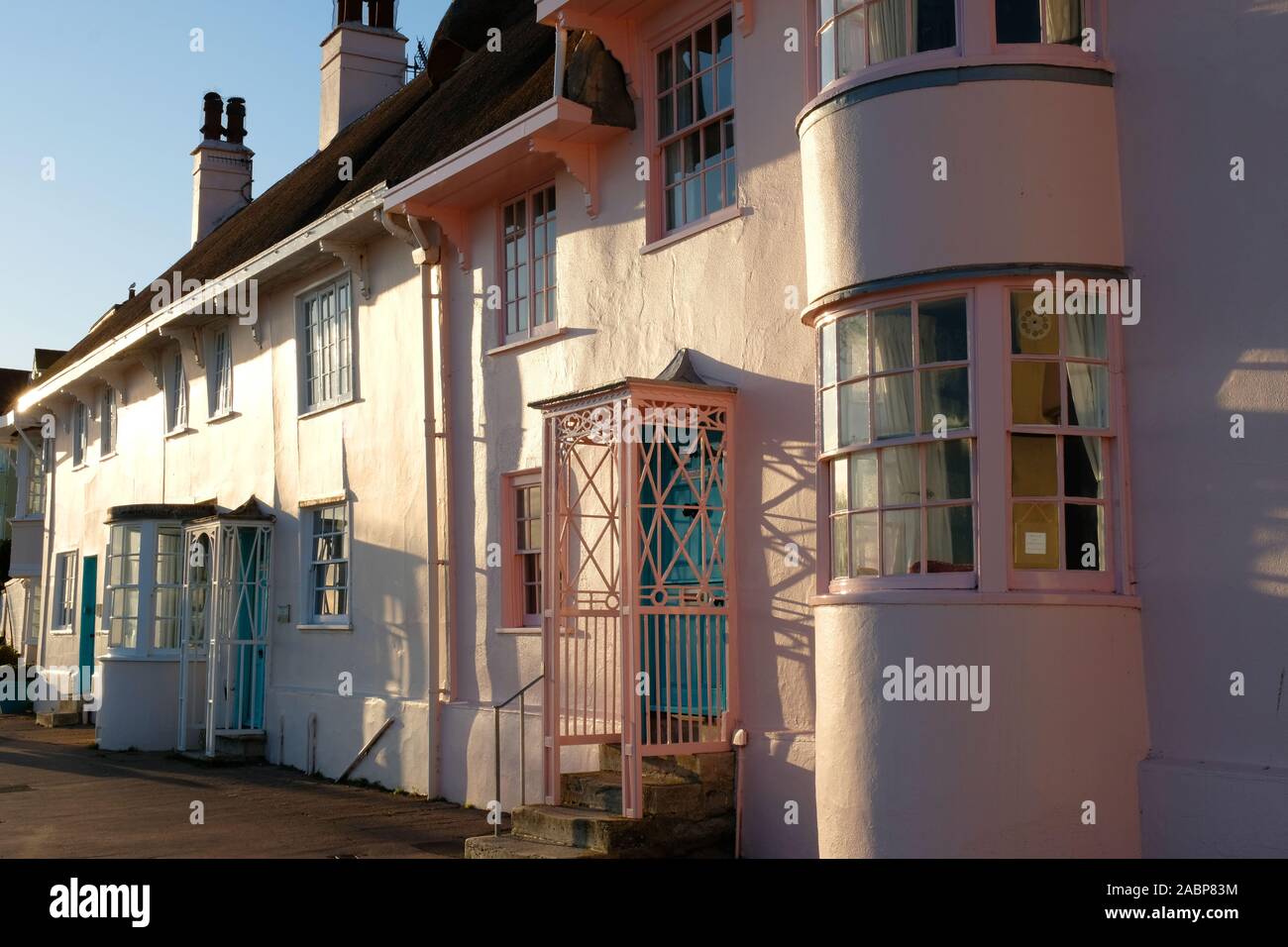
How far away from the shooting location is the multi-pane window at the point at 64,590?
27094 millimetres

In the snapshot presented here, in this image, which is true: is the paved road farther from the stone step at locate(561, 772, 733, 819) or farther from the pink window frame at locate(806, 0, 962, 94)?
the pink window frame at locate(806, 0, 962, 94)

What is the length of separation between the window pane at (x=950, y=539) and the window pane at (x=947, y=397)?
48 cm

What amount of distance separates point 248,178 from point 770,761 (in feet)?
81.7

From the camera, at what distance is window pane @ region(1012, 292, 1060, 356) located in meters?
8.49

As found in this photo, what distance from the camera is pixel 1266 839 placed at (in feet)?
24.4

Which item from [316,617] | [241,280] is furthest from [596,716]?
[241,280]

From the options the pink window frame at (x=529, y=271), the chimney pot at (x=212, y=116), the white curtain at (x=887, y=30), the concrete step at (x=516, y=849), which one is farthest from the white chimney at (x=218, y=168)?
the white curtain at (x=887, y=30)

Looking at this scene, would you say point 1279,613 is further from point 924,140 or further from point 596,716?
point 596,716

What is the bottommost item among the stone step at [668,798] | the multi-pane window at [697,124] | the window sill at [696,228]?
the stone step at [668,798]

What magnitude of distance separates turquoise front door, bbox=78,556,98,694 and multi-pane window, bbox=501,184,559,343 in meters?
14.5

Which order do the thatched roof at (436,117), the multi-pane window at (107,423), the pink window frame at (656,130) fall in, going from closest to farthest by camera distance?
1. the pink window frame at (656,130)
2. the thatched roof at (436,117)
3. the multi-pane window at (107,423)

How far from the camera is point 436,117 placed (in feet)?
59.7

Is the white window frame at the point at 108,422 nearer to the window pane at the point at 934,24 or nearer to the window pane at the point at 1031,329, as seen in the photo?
the window pane at the point at 934,24

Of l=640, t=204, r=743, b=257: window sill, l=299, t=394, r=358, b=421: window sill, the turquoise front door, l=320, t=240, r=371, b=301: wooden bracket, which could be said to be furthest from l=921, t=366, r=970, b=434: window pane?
the turquoise front door
